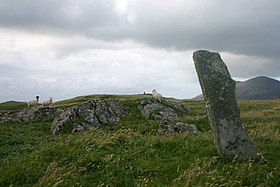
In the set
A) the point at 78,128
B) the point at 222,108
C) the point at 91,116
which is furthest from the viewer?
the point at 91,116

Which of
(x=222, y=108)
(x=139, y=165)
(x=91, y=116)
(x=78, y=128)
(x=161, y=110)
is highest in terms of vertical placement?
(x=222, y=108)

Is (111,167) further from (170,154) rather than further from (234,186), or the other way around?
(234,186)

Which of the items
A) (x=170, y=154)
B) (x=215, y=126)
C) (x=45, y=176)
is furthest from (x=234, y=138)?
(x=45, y=176)

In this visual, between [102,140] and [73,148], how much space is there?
5.00 ft

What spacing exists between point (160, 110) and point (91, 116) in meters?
7.45

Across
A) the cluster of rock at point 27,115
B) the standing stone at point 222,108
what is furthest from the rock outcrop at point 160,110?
the standing stone at point 222,108

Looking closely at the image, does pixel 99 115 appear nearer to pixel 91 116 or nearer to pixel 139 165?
pixel 91 116

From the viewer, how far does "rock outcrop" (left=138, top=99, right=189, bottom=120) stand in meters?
31.9

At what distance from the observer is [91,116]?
29.0m

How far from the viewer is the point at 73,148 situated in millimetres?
12422

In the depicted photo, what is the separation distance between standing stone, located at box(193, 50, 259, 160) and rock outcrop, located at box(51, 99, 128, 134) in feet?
51.6

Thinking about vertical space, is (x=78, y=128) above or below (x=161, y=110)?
below

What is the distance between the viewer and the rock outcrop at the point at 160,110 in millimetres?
31884

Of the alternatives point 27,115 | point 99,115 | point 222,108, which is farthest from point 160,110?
point 222,108
